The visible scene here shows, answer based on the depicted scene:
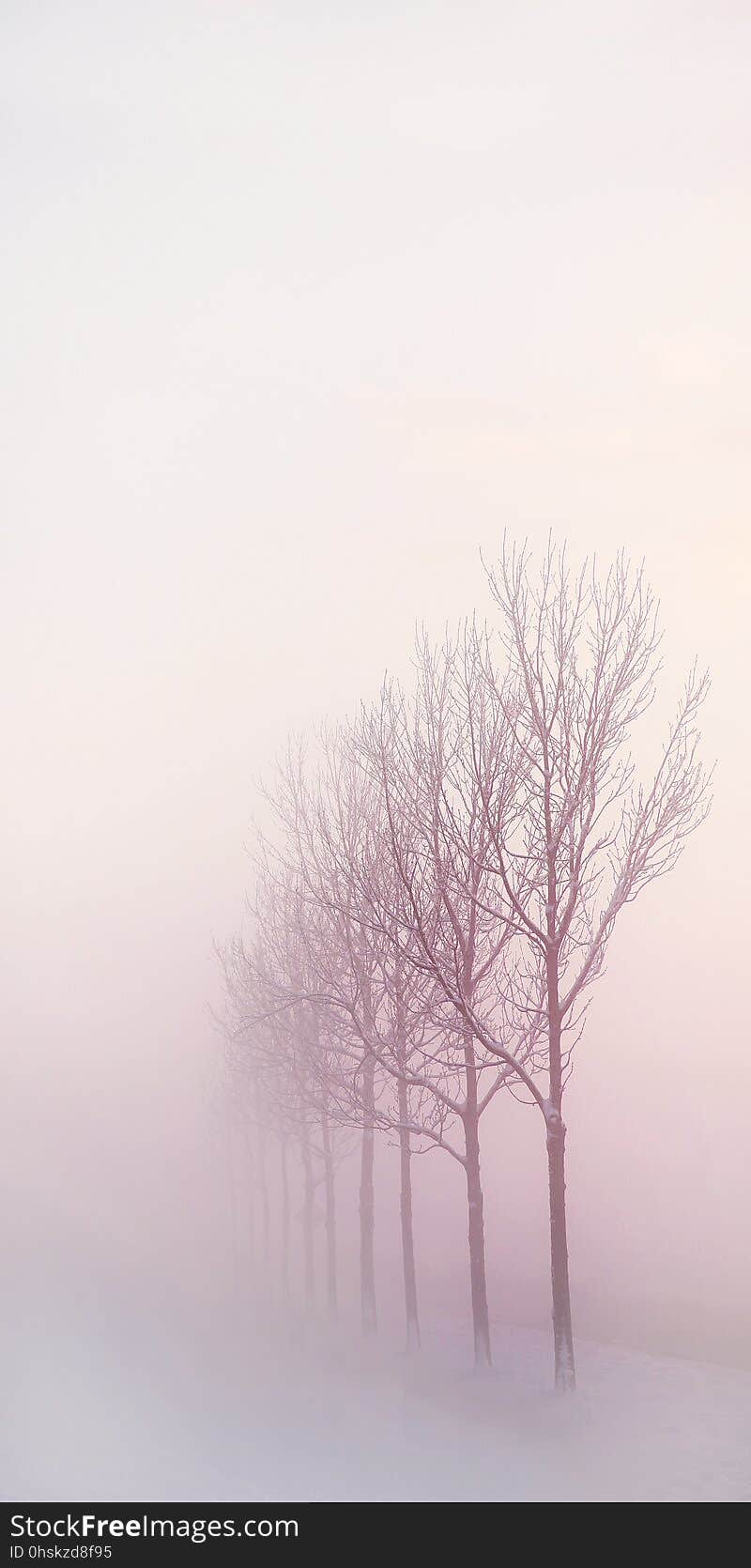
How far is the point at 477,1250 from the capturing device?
17.8 meters

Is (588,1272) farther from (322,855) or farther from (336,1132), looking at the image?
(322,855)

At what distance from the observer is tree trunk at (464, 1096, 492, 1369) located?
1762cm

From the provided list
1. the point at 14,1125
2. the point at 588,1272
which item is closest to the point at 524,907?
the point at 588,1272

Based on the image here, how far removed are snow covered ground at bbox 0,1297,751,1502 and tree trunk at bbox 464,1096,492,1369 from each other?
1.43 ft

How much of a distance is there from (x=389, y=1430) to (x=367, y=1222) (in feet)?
29.1

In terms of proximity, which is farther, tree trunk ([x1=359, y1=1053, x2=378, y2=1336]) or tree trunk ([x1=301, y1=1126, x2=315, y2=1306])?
tree trunk ([x1=301, y1=1126, x2=315, y2=1306])

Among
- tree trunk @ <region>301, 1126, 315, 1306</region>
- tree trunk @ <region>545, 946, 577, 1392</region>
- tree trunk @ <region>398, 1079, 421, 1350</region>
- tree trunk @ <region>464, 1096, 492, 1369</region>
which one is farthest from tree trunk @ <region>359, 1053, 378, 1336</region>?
tree trunk @ <region>545, 946, 577, 1392</region>

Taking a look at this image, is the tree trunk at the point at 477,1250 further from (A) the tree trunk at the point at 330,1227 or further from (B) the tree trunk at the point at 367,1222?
(A) the tree trunk at the point at 330,1227

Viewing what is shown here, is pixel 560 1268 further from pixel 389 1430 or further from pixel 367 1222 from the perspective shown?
pixel 367 1222

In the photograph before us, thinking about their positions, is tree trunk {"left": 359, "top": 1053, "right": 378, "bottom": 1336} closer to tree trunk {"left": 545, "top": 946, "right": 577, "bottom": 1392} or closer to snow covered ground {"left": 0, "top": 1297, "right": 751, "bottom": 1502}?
snow covered ground {"left": 0, "top": 1297, "right": 751, "bottom": 1502}

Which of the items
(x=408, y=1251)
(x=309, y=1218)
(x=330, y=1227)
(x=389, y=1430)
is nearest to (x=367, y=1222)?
(x=408, y=1251)

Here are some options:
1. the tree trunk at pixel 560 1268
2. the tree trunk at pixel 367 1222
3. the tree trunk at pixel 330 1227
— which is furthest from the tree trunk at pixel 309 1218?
the tree trunk at pixel 560 1268

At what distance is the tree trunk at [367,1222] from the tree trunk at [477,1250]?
476 cm
